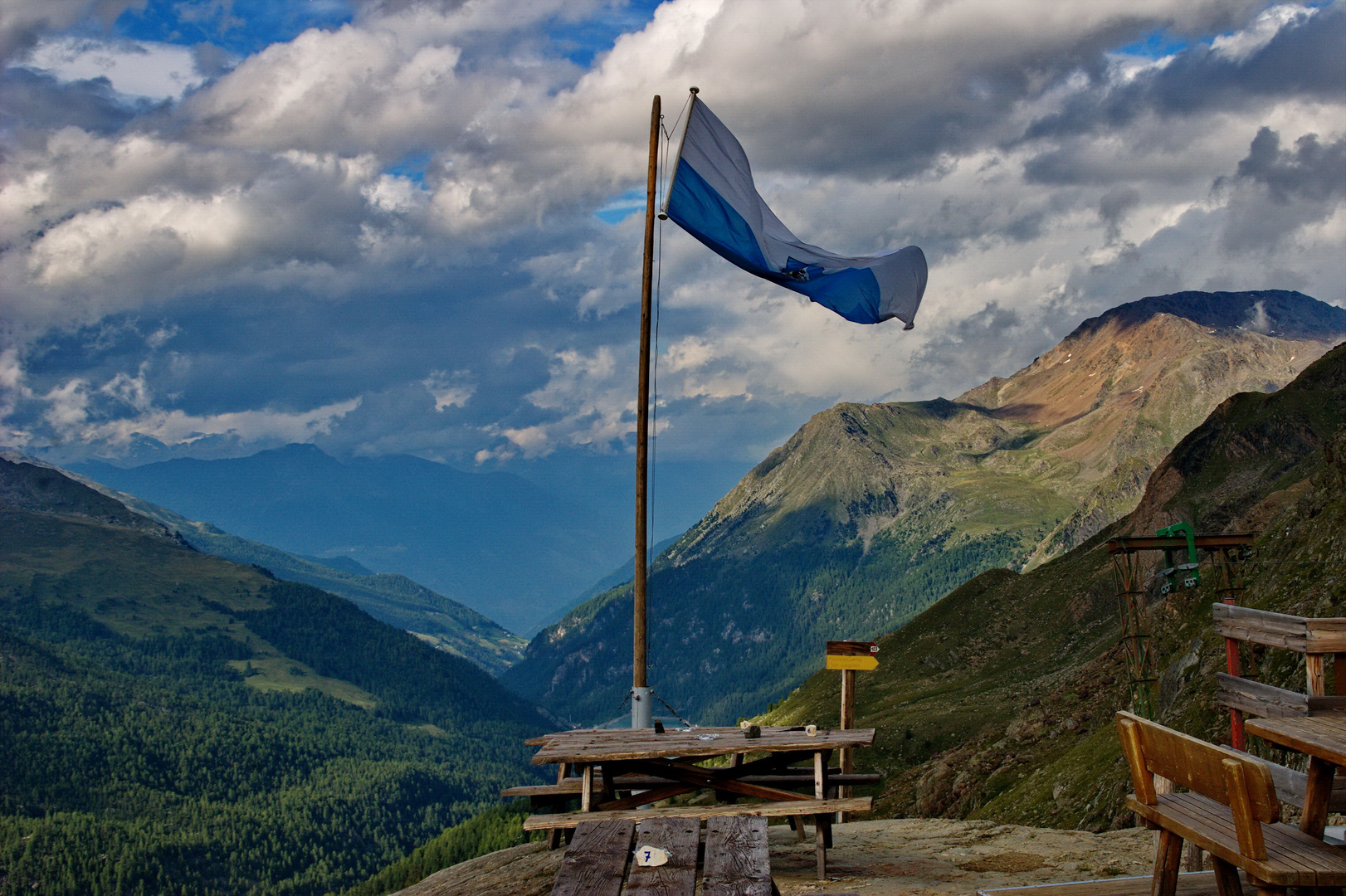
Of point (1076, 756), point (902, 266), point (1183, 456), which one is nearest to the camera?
point (902, 266)

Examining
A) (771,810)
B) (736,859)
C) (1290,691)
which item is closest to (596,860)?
(736,859)

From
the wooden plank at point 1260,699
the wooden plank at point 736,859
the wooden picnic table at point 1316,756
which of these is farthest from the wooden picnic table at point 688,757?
the wooden picnic table at point 1316,756

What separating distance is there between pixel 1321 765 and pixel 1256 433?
16138 cm

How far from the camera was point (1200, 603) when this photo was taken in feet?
238

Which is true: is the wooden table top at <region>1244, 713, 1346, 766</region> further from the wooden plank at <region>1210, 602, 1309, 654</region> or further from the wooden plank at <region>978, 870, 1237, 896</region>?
the wooden plank at <region>978, 870, 1237, 896</region>

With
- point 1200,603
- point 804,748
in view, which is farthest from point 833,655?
point 1200,603

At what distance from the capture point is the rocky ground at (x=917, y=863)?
A: 16.9 meters

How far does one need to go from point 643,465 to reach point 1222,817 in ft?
44.6

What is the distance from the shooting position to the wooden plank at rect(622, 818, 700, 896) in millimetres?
9547

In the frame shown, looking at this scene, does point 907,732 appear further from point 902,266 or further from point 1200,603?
point 902,266

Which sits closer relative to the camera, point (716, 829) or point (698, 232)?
point (716, 829)

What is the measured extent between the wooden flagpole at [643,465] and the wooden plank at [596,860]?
704 centimetres

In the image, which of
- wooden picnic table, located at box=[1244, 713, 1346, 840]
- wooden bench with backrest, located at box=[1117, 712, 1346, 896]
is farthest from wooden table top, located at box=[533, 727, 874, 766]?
wooden picnic table, located at box=[1244, 713, 1346, 840]

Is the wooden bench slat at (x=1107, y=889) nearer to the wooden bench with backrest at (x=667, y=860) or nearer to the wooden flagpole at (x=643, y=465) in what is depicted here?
the wooden bench with backrest at (x=667, y=860)
